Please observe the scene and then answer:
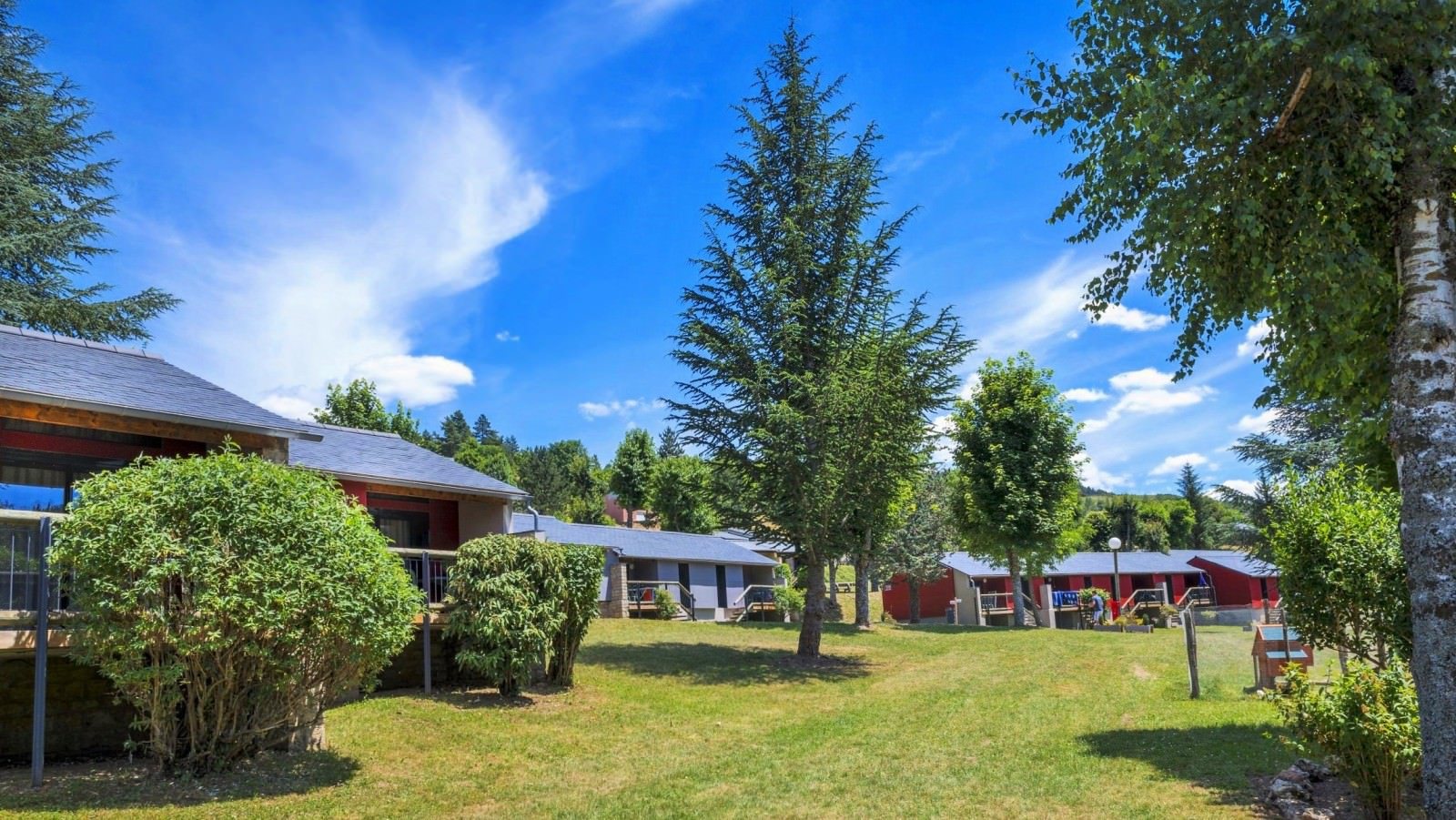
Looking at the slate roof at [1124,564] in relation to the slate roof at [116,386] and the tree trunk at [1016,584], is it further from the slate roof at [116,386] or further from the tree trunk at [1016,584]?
the slate roof at [116,386]

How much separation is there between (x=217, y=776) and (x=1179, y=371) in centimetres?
1051

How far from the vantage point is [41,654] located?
8438 mm

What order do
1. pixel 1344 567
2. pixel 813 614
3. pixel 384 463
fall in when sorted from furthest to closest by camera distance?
1. pixel 813 614
2. pixel 384 463
3. pixel 1344 567

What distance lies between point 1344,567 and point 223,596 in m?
11.3

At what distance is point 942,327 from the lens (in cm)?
1995

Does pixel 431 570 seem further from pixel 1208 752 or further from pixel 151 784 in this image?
pixel 1208 752

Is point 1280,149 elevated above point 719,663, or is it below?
above

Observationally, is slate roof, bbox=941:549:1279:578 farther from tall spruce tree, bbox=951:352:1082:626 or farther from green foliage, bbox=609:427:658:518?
green foliage, bbox=609:427:658:518

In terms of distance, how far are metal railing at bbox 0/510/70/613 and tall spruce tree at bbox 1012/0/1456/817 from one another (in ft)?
35.0

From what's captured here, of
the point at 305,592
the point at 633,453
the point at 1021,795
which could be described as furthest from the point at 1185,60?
the point at 633,453

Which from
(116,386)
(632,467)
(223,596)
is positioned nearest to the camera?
(223,596)

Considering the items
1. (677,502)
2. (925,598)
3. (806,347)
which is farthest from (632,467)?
(806,347)

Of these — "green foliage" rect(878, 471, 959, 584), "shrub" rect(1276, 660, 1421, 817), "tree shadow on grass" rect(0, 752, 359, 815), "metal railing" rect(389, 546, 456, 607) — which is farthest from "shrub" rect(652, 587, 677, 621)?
"shrub" rect(1276, 660, 1421, 817)

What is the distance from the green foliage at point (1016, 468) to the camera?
31.5 metres
